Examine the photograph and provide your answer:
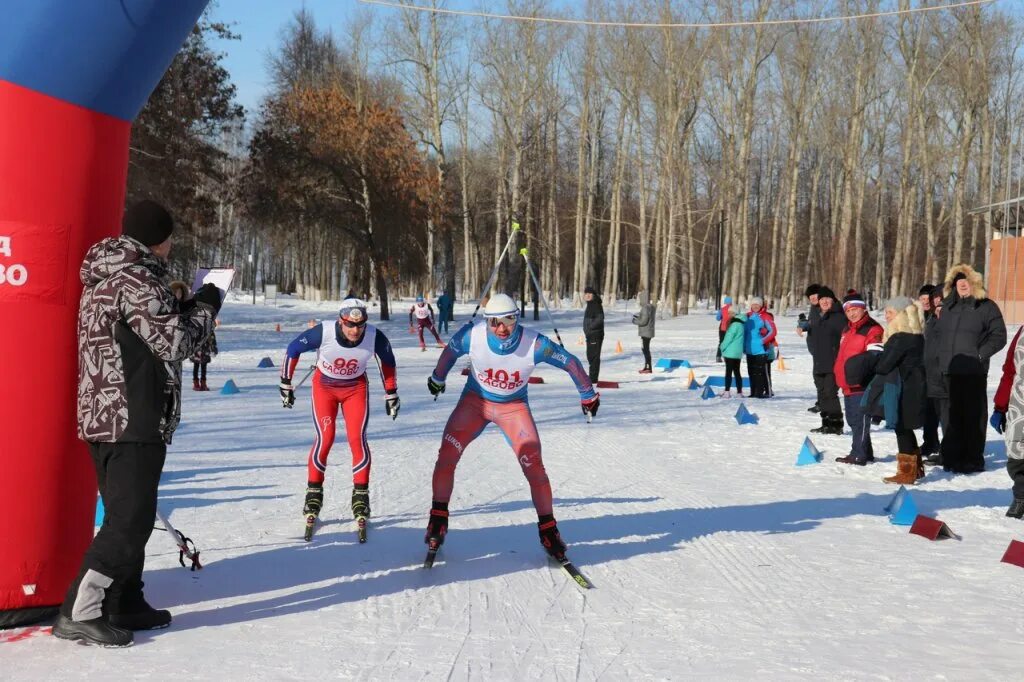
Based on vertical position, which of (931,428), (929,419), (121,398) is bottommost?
(931,428)

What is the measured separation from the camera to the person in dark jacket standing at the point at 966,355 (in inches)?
406

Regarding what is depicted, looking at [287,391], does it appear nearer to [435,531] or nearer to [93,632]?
[435,531]

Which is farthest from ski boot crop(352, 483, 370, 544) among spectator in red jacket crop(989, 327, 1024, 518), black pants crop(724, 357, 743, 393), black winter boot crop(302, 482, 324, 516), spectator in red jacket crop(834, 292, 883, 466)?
black pants crop(724, 357, 743, 393)

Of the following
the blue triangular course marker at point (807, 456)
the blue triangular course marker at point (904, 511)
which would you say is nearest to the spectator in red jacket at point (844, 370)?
the blue triangular course marker at point (807, 456)

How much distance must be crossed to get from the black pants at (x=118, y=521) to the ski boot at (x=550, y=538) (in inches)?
107

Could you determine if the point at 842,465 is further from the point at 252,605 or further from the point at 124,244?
the point at 124,244

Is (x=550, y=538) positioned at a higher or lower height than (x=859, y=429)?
lower

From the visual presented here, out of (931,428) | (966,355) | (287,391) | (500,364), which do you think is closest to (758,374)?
(931,428)

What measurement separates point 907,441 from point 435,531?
562 centimetres

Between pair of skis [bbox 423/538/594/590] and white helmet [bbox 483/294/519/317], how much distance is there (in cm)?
153

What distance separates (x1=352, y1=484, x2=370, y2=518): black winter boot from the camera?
7.57 meters

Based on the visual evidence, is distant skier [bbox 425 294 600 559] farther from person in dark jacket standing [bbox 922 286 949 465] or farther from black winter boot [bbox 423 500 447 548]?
person in dark jacket standing [bbox 922 286 949 465]

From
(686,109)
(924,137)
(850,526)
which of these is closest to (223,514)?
(850,526)

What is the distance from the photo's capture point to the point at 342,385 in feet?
26.0
